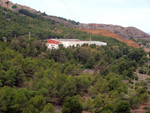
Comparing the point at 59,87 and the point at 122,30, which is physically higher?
the point at 122,30

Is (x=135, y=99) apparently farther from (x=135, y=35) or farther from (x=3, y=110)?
(x=135, y=35)

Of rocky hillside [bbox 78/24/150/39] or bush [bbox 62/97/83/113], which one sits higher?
rocky hillside [bbox 78/24/150/39]

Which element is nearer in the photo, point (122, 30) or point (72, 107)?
point (72, 107)

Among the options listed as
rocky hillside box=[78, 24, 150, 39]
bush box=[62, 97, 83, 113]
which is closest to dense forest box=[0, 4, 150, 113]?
bush box=[62, 97, 83, 113]

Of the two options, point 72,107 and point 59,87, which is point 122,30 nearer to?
point 59,87

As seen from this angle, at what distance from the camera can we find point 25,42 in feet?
119

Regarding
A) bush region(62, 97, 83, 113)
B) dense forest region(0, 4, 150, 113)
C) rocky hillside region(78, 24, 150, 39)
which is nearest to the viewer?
bush region(62, 97, 83, 113)

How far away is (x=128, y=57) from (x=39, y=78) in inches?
1136

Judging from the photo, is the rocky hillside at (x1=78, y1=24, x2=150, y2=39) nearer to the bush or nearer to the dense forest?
the dense forest

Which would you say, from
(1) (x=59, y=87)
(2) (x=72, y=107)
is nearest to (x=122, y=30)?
(1) (x=59, y=87)

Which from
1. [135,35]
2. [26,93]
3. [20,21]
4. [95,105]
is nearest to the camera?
[26,93]

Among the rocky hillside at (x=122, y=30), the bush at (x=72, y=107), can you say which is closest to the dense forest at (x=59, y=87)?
Result: the bush at (x=72, y=107)

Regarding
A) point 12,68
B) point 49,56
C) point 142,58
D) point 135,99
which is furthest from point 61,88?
point 142,58

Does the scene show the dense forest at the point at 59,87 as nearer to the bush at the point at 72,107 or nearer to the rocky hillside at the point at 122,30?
the bush at the point at 72,107
